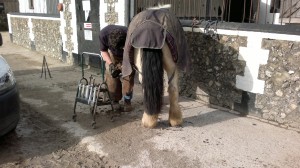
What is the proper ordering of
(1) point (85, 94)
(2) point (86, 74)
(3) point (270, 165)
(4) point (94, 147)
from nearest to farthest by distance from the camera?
1. (3) point (270, 165)
2. (4) point (94, 147)
3. (1) point (85, 94)
4. (2) point (86, 74)

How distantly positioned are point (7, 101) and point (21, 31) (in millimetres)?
10872

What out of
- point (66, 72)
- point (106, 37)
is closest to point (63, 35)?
point (66, 72)

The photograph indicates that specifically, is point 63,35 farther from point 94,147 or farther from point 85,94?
point 94,147

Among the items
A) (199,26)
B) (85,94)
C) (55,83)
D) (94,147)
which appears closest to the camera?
(94,147)

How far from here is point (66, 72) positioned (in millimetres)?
8211

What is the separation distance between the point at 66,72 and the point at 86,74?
0.74 meters

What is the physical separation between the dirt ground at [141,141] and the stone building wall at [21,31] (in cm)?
827

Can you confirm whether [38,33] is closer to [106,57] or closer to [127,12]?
[127,12]

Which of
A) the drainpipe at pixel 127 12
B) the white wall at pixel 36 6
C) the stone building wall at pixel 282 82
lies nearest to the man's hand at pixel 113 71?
the stone building wall at pixel 282 82

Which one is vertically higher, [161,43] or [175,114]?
[161,43]

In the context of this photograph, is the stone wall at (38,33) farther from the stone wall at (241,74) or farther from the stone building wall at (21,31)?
the stone wall at (241,74)

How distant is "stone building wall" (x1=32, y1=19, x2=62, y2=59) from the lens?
10.0m

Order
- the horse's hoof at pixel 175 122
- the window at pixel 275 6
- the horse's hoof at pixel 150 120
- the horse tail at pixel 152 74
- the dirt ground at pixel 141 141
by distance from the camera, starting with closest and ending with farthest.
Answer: the dirt ground at pixel 141 141 < the horse tail at pixel 152 74 < the horse's hoof at pixel 150 120 < the horse's hoof at pixel 175 122 < the window at pixel 275 6

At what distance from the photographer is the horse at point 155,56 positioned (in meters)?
3.82
